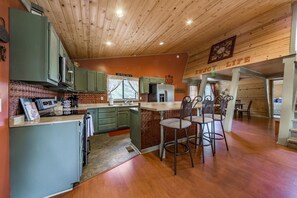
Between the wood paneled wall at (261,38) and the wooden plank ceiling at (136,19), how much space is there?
0.78 feet

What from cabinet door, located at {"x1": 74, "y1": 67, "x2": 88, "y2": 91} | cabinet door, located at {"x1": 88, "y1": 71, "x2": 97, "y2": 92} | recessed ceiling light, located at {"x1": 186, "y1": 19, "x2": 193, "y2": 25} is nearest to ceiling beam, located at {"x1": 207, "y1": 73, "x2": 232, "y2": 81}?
recessed ceiling light, located at {"x1": 186, "y1": 19, "x2": 193, "y2": 25}

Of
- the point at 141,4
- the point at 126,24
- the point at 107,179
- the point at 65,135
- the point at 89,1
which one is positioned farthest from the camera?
the point at 126,24

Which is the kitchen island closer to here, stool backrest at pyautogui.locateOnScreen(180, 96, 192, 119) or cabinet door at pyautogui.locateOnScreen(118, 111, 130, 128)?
stool backrest at pyautogui.locateOnScreen(180, 96, 192, 119)

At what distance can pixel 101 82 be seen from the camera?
4566 millimetres

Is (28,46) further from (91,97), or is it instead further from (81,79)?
(91,97)

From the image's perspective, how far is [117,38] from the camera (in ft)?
11.4

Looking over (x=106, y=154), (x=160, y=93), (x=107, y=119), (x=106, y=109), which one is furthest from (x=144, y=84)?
(x=106, y=154)

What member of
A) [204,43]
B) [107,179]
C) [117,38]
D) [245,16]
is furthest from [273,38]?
[107,179]

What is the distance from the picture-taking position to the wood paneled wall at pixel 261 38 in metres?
3.33

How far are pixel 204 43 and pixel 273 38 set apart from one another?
248 centimetres

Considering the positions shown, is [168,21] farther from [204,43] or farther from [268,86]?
[268,86]

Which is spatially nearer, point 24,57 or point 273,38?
point 24,57

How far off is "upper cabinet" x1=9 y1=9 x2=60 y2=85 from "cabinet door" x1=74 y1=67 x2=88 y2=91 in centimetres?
272

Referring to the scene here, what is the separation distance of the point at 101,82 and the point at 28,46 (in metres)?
3.13
